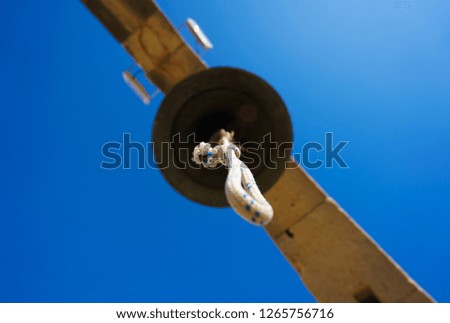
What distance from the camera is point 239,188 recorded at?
188cm

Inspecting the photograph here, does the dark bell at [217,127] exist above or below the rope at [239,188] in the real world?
above

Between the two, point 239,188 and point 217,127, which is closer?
point 239,188

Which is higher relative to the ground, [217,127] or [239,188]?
[217,127]

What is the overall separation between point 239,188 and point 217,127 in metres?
1.56

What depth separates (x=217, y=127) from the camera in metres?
3.37

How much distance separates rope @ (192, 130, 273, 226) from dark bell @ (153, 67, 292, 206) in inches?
24.9

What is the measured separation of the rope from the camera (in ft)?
5.90

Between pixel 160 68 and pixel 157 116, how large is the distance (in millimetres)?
1809

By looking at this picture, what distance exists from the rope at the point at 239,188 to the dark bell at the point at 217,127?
633mm

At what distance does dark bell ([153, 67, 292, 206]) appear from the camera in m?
3.14

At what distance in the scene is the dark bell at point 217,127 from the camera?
314cm

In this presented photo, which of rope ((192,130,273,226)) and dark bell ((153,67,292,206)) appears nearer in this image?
rope ((192,130,273,226))

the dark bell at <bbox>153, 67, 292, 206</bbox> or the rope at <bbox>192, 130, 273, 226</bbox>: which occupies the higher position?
the dark bell at <bbox>153, 67, 292, 206</bbox>
